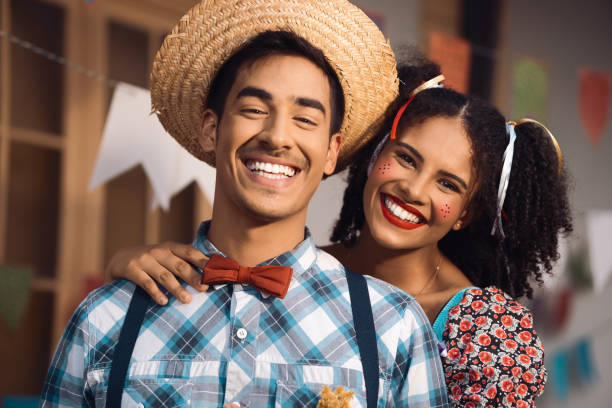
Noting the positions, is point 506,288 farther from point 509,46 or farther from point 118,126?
point 509,46

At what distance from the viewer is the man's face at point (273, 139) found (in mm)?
1798

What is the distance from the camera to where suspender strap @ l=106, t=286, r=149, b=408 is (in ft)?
5.57

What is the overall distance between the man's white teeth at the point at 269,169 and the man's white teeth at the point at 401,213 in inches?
26.4

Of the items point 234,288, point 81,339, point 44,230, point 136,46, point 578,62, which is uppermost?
point 578,62

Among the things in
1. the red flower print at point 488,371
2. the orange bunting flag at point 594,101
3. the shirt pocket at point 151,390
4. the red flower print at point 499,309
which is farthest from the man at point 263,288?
the orange bunting flag at point 594,101

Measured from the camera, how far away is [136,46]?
4012mm

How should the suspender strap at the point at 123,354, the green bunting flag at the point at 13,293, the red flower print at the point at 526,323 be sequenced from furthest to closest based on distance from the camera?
the green bunting flag at the point at 13,293
the red flower print at the point at 526,323
the suspender strap at the point at 123,354

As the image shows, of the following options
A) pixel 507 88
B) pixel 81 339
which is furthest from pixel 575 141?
pixel 81 339

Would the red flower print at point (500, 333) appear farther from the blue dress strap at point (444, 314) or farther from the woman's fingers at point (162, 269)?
the woman's fingers at point (162, 269)

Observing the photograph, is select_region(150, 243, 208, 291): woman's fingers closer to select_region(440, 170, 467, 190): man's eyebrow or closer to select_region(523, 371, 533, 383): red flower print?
select_region(440, 170, 467, 190): man's eyebrow

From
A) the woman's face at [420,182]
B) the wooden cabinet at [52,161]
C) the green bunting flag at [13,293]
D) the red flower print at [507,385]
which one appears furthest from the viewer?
the wooden cabinet at [52,161]

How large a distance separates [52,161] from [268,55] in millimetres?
2243

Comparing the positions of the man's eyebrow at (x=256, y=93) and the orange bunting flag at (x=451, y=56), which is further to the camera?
the orange bunting flag at (x=451, y=56)

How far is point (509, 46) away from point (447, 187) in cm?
346
